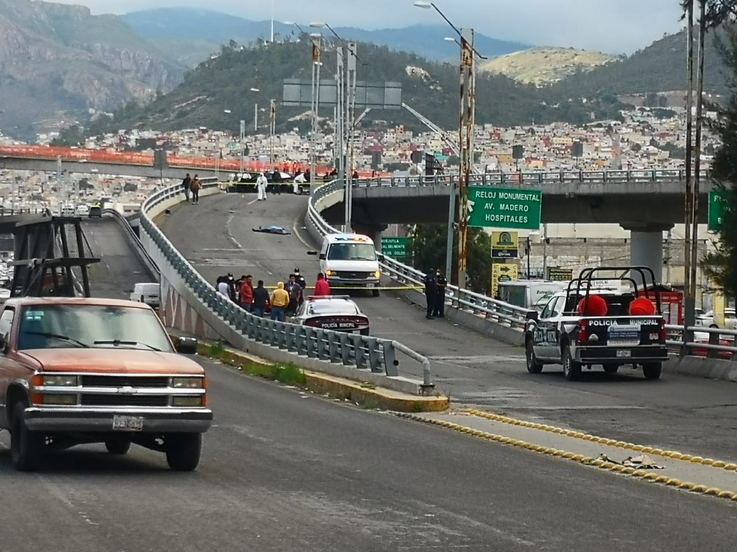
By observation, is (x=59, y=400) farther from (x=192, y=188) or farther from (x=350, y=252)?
(x=192, y=188)

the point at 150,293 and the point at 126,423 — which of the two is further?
the point at 150,293

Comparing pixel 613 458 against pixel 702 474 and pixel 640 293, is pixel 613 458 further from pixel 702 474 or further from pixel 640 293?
pixel 640 293

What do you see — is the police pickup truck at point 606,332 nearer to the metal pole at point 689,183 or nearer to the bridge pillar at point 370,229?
the metal pole at point 689,183

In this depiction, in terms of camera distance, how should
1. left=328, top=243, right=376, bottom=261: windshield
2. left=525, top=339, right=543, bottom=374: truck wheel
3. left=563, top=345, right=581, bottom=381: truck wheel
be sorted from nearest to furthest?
left=563, top=345, right=581, bottom=381: truck wheel, left=525, top=339, right=543, bottom=374: truck wheel, left=328, top=243, right=376, bottom=261: windshield

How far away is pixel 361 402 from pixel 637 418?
4950mm

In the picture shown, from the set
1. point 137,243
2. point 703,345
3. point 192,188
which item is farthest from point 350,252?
point 192,188

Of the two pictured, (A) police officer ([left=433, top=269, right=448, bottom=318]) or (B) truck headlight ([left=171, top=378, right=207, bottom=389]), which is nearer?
(B) truck headlight ([left=171, top=378, right=207, bottom=389])

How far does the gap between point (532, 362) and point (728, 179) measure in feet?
20.1

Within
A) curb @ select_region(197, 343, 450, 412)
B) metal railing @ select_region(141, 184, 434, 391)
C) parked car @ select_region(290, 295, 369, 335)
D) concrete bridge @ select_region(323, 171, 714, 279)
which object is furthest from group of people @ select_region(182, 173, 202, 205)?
curb @ select_region(197, 343, 450, 412)

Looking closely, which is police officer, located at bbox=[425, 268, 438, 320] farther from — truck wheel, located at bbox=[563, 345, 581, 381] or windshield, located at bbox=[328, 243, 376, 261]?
truck wheel, located at bbox=[563, 345, 581, 381]

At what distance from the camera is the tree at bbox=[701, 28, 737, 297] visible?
3328 cm

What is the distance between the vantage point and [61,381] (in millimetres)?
14055

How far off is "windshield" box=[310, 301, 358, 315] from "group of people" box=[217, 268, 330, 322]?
404 cm

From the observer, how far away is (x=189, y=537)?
10.6 metres
